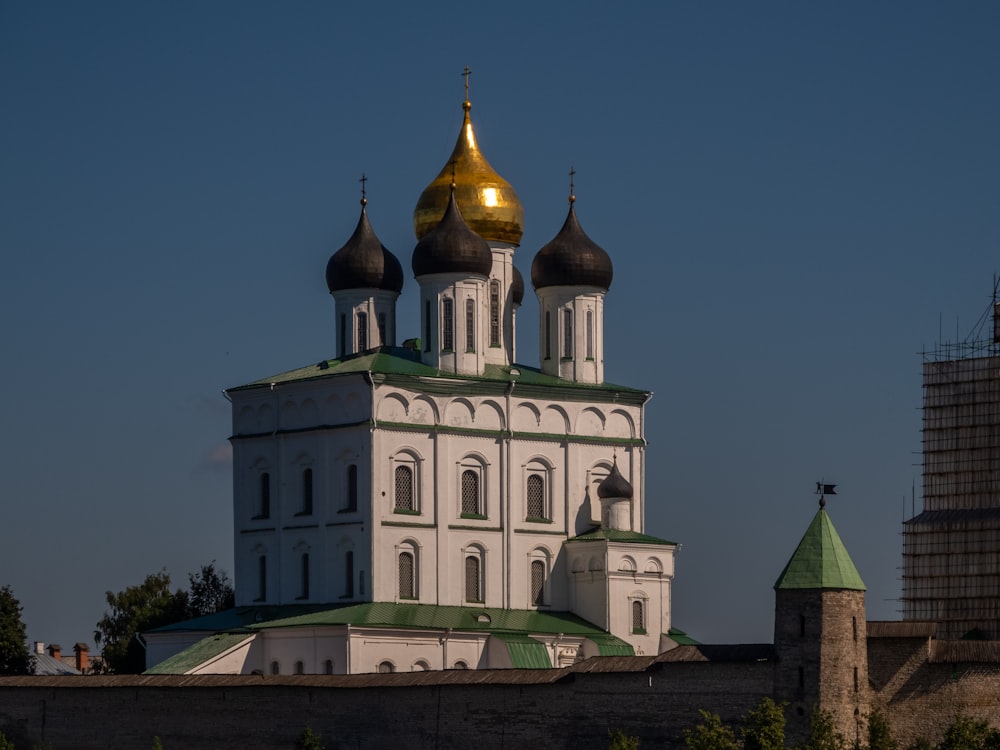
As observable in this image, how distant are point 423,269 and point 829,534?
56.2 ft

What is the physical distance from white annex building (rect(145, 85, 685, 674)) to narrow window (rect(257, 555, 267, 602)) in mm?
47

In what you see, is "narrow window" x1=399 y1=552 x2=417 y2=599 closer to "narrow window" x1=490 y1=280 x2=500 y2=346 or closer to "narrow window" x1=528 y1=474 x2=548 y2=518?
"narrow window" x1=528 y1=474 x2=548 y2=518

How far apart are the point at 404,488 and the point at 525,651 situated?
4.27m

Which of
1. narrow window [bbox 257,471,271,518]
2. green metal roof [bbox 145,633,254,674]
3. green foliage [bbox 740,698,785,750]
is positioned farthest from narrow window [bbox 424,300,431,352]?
green foliage [bbox 740,698,785,750]

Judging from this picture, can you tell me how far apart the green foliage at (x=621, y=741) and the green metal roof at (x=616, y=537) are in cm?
1340

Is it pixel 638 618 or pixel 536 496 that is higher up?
pixel 536 496

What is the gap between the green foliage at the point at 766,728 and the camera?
40.9 meters

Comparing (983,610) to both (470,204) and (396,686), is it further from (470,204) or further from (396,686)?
(396,686)

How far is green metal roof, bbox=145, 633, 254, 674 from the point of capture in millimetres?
54094

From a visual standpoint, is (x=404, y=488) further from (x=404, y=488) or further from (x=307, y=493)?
(x=307, y=493)

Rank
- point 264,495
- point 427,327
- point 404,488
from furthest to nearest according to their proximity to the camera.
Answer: point 264,495 → point 427,327 → point 404,488

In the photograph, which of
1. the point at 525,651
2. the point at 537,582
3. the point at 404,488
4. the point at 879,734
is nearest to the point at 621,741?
the point at 879,734

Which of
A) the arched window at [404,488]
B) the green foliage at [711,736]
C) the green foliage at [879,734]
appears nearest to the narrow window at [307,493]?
the arched window at [404,488]

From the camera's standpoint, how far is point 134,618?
66562mm
